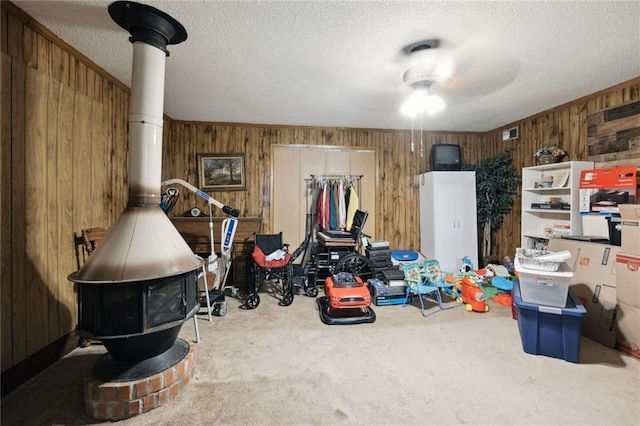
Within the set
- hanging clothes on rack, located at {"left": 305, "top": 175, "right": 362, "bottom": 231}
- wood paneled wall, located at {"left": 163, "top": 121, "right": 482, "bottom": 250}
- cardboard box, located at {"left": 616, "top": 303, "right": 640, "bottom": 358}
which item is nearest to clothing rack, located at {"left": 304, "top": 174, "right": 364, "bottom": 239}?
hanging clothes on rack, located at {"left": 305, "top": 175, "right": 362, "bottom": 231}

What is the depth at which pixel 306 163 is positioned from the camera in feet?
15.4

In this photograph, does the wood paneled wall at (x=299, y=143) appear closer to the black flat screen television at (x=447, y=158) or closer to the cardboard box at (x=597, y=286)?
the black flat screen television at (x=447, y=158)

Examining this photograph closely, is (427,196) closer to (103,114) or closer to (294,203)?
(294,203)

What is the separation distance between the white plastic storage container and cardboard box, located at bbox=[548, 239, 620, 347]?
61 cm

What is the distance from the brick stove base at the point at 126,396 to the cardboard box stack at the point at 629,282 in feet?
11.4

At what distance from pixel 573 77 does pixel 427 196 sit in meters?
2.28

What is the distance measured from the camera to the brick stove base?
1.59 meters

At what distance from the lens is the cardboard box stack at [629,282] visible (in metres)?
2.26

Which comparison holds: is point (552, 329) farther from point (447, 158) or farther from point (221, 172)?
point (221, 172)

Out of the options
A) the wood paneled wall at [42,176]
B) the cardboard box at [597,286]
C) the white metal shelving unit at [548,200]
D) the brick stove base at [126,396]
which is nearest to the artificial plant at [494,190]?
the white metal shelving unit at [548,200]

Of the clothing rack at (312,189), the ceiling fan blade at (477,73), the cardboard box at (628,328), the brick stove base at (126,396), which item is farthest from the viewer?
the clothing rack at (312,189)

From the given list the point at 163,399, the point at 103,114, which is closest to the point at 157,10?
the point at 103,114

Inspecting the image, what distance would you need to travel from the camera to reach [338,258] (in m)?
3.99

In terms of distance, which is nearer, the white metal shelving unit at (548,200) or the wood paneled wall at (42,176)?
the wood paneled wall at (42,176)
